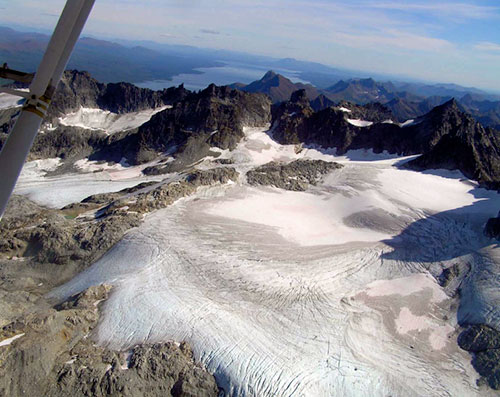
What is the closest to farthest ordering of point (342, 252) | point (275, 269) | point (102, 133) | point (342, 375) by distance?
point (342, 375) → point (275, 269) → point (342, 252) → point (102, 133)

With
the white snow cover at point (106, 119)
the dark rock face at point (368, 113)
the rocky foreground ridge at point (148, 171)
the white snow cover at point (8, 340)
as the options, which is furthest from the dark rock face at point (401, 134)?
the white snow cover at point (8, 340)

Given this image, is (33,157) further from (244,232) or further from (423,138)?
(423,138)

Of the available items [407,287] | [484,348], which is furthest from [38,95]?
[407,287]

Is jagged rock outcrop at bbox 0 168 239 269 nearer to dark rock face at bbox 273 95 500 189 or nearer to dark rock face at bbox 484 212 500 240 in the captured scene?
dark rock face at bbox 484 212 500 240

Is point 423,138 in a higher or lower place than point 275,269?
higher

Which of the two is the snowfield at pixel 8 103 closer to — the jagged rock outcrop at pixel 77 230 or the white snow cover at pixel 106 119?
the white snow cover at pixel 106 119

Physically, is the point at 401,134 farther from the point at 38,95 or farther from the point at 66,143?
the point at 38,95

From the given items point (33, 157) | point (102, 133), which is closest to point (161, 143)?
point (102, 133)
